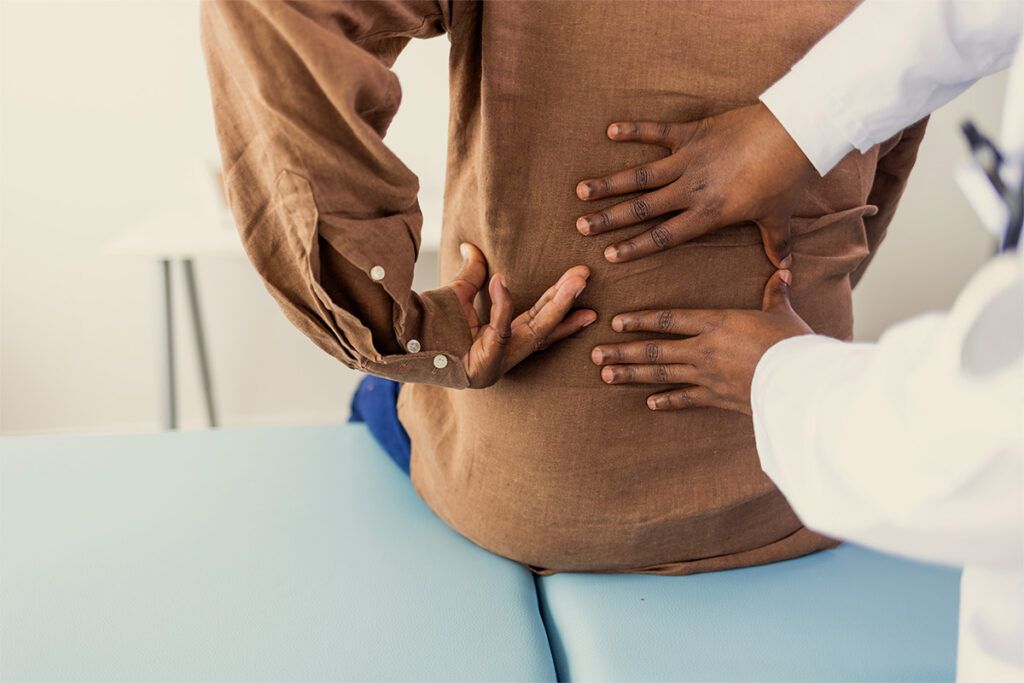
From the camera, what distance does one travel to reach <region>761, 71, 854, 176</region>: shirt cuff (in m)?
0.73

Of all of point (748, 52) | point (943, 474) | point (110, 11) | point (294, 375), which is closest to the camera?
point (943, 474)

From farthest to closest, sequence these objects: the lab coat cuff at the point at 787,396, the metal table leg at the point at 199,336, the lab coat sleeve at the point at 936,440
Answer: the metal table leg at the point at 199,336 → the lab coat cuff at the point at 787,396 → the lab coat sleeve at the point at 936,440

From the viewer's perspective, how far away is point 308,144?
24.9 inches

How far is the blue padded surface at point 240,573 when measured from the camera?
74cm

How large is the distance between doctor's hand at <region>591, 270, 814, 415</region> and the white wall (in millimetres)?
857

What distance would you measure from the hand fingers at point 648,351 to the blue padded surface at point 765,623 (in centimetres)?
24

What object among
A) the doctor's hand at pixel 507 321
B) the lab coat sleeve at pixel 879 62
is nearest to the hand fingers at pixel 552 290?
the doctor's hand at pixel 507 321

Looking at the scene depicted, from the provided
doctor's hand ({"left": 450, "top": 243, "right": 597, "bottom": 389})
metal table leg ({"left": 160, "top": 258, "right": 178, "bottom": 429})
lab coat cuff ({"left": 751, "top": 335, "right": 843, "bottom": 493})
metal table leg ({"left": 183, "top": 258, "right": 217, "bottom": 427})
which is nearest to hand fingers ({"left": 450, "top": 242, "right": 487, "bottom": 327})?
doctor's hand ({"left": 450, "top": 243, "right": 597, "bottom": 389})

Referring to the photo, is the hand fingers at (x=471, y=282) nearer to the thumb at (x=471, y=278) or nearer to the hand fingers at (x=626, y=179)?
the thumb at (x=471, y=278)

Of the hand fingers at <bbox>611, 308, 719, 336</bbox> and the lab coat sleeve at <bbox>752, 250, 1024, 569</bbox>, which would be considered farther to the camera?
the hand fingers at <bbox>611, 308, 719, 336</bbox>

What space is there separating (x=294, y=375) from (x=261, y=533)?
122cm

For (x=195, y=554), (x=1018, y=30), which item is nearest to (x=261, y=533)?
(x=195, y=554)

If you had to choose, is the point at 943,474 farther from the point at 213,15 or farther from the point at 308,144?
the point at 213,15

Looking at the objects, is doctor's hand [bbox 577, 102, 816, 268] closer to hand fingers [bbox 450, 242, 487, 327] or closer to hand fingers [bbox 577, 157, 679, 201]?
hand fingers [bbox 577, 157, 679, 201]
